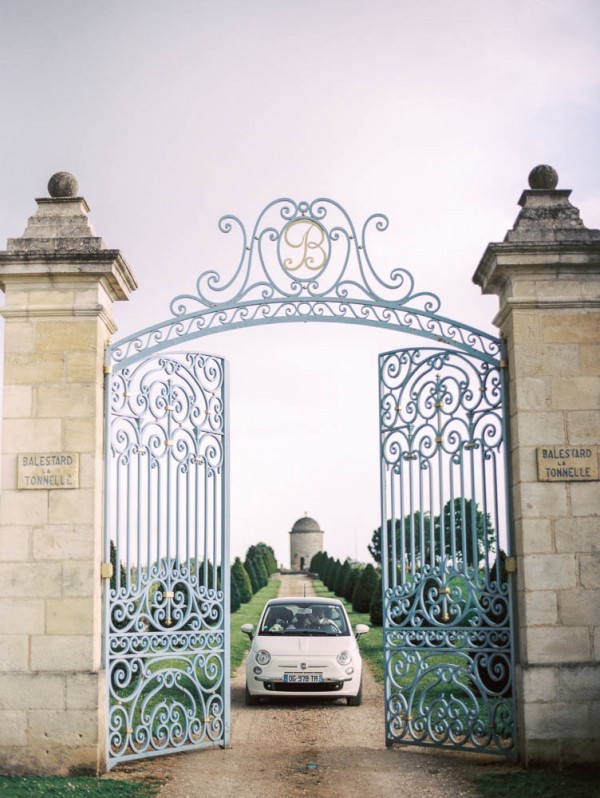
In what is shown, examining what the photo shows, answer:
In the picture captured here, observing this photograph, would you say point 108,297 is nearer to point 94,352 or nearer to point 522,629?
point 94,352

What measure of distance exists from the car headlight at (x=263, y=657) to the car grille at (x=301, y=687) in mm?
237

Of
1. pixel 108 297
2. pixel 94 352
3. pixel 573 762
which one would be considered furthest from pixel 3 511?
pixel 573 762

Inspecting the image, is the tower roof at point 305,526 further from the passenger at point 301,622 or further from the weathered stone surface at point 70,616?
the weathered stone surface at point 70,616

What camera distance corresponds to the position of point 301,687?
10594mm

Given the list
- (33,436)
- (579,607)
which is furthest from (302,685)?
(33,436)

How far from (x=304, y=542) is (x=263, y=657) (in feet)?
182

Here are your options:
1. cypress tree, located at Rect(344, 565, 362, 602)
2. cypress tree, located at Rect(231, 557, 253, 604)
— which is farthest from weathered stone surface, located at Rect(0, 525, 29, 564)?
cypress tree, located at Rect(231, 557, 253, 604)

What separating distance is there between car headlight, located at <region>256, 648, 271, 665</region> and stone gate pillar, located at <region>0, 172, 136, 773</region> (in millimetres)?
3509

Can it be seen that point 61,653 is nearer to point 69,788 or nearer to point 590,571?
point 69,788

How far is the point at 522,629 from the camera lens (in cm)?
746

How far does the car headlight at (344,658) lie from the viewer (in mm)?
10617

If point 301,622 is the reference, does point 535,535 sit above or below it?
above

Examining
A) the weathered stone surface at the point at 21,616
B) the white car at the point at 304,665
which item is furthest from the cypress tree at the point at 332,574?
the weathered stone surface at the point at 21,616

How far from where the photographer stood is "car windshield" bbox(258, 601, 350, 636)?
11.1 m
